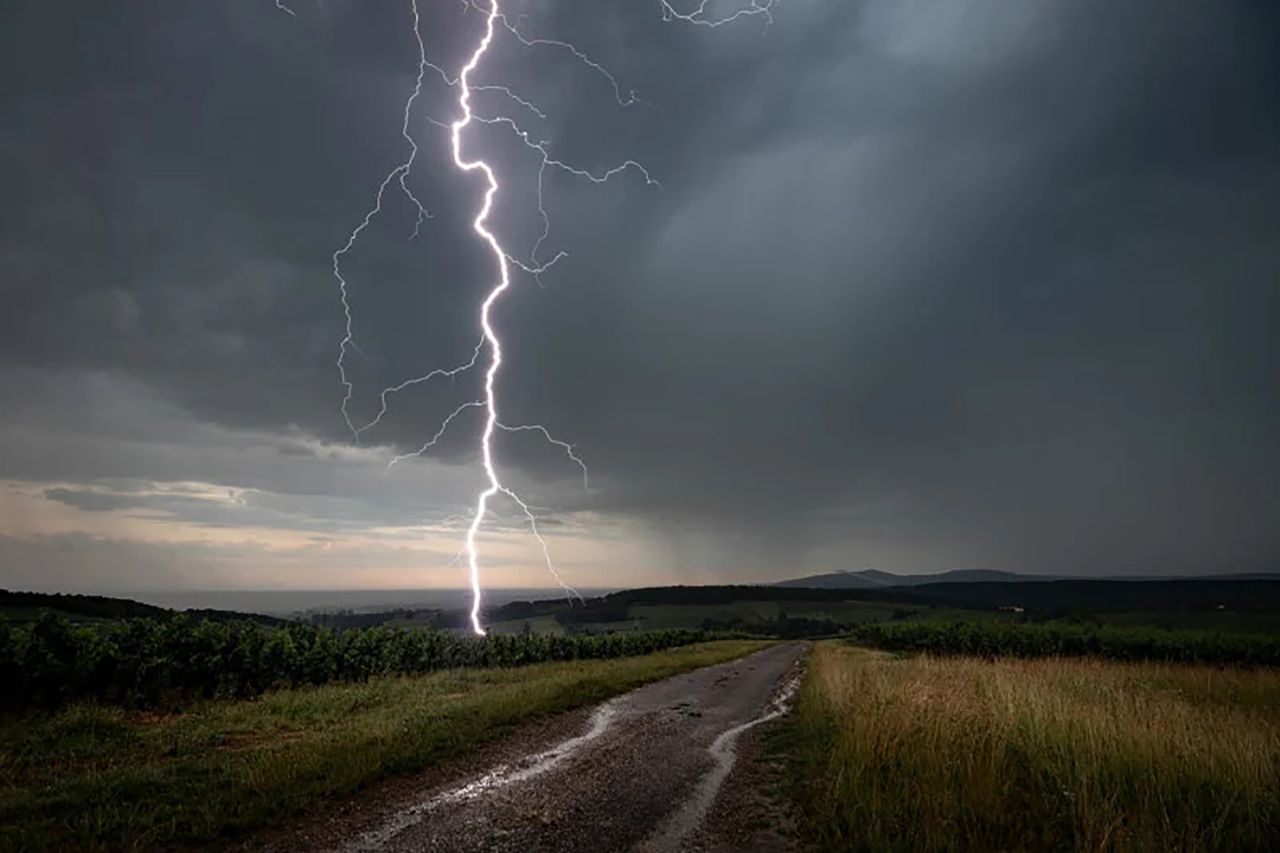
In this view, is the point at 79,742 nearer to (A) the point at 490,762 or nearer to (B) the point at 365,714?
(B) the point at 365,714

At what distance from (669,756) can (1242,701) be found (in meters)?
18.6

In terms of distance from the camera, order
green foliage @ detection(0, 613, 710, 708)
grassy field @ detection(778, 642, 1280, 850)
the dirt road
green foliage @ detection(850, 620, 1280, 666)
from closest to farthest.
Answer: grassy field @ detection(778, 642, 1280, 850) < the dirt road < green foliage @ detection(0, 613, 710, 708) < green foliage @ detection(850, 620, 1280, 666)

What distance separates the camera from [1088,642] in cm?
3884

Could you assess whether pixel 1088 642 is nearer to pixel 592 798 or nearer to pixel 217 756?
pixel 592 798

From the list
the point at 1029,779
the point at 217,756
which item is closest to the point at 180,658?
the point at 217,756

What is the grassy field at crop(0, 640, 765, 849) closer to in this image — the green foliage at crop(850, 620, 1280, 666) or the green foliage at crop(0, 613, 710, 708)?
the green foliage at crop(0, 613, 710, 708)

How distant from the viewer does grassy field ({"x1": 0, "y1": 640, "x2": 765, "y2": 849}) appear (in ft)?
20.2

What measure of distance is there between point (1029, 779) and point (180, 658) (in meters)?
17.7

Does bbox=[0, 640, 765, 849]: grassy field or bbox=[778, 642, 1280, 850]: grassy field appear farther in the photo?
bbox=[0, 640, 765, 849]: grassy field

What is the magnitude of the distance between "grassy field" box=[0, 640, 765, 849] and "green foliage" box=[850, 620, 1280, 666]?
116 feet

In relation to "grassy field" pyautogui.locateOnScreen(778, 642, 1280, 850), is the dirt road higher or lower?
lower

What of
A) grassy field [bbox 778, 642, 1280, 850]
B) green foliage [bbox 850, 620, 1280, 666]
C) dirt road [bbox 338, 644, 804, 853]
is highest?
grassy field [bbox 778, 642, 1280, 850]

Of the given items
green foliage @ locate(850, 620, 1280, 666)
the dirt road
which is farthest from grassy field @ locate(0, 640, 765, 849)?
green foliage @ locate(850, 620, 1280, 666)

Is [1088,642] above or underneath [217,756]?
underneath
